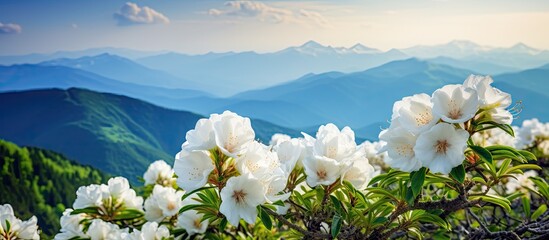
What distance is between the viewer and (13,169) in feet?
71.7

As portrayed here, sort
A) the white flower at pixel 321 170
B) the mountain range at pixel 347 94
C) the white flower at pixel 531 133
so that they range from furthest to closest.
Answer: the mountain range at pixel 347 94
the white flower at pixel 531 133
the white flower at pixel 321 170

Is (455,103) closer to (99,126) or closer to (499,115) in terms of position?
(499,115)

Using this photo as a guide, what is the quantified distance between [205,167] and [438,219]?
30.0 inches

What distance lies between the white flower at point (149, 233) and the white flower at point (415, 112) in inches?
51.3

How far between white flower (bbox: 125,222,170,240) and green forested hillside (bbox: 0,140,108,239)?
63.5 ft

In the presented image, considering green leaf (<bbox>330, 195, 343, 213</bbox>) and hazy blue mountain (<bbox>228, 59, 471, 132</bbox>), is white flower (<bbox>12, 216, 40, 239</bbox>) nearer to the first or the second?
green leaf (<bbox>330, 195, 343, 213</bbox>)

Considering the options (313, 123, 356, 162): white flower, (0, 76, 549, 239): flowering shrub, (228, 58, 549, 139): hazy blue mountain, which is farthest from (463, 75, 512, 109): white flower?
(228, 58, 549, 139): hazy blue mountain

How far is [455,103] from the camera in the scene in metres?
1.22

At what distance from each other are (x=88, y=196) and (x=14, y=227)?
0.40m

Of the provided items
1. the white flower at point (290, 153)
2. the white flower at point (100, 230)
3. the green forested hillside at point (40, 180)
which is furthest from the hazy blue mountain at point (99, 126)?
the white flower at point (290, 153)

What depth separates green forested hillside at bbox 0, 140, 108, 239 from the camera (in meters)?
21.1

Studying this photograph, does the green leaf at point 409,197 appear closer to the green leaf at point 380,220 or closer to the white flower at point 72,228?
the green leaf at point 380,220

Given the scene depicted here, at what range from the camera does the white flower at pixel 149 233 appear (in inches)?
81.8

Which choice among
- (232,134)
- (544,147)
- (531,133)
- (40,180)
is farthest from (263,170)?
(40,180)
